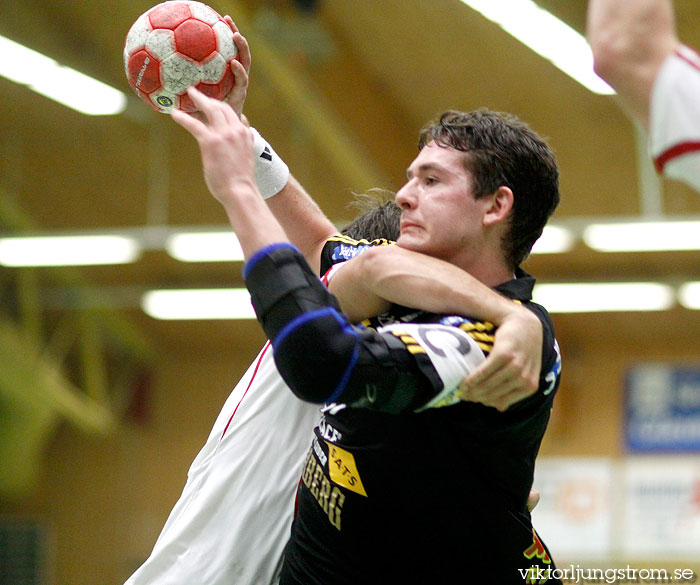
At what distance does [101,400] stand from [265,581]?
1590cm

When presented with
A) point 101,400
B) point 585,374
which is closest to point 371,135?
point 585,374

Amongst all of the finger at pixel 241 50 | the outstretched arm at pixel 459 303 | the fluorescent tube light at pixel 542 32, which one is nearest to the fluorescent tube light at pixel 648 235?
the fluorescent tube light at pixel 542 32

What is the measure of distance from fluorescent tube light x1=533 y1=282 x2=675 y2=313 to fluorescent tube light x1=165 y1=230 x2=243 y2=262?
14.9 feet

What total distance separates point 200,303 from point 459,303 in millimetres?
13611

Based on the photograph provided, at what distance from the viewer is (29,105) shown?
1355 cm

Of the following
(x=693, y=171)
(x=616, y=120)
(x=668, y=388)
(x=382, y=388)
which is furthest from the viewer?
(x=668, y=388)

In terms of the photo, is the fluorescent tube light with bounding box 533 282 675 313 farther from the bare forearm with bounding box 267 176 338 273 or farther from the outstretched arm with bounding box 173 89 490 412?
the outstretched arm with bounding box 173 89 490 412

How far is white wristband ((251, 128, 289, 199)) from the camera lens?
373 cm

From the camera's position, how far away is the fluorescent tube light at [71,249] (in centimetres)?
1272

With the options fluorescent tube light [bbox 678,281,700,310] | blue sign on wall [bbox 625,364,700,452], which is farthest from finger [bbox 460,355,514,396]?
blue sign on wall [bbox 625,364,700,452]

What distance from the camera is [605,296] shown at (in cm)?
1498

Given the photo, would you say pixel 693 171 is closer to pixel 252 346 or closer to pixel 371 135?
pixel 371 135

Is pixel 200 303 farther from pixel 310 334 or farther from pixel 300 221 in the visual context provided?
pixel 310 334

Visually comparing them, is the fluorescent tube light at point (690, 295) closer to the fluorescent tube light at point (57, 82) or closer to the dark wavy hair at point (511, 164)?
the fluorescent tube light at point (57, 82)
